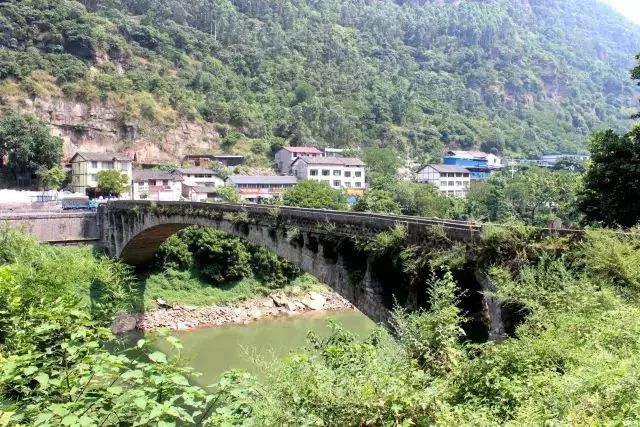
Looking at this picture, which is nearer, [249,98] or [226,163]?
[226,163]

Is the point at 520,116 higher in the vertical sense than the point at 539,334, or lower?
higher

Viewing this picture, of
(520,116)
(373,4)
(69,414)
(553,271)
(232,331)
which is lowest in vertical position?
(232,331)

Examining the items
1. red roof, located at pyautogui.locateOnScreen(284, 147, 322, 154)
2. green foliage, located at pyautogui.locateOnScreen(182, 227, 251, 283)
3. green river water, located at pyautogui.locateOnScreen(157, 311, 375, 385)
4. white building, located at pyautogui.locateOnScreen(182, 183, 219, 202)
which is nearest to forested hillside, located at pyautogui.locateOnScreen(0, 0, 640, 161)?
red roof, located at pyautogui.locateOnScreen(284, 147, 322, 154)

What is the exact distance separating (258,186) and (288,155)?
44.8 feet

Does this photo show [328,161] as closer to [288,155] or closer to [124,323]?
[288,155]

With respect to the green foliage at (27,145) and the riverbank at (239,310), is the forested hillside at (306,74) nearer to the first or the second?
the green foliage at (27,145)

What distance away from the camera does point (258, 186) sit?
63.5 m

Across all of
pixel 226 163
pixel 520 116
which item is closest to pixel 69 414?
pixel 226 163

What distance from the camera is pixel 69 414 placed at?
163 inches

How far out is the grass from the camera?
35.2m

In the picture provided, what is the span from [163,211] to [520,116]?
137 metres

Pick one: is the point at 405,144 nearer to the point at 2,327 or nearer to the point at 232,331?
the point at 232,331

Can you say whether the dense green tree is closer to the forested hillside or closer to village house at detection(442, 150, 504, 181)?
the forested hillside

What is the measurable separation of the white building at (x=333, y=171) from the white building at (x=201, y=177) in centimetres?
1260
